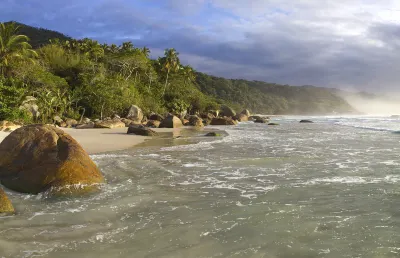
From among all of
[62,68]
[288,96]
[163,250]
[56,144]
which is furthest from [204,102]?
[288,96]

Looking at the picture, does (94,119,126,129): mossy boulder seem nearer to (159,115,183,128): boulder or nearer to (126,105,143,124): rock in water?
(159,115,183,128): boulder

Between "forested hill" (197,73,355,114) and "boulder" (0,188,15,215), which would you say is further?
"forested hill" (197,73,355,114)

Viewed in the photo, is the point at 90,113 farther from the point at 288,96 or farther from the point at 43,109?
the point at 288,96

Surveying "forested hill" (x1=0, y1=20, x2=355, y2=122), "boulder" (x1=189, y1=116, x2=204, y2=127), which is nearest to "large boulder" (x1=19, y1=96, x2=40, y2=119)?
"forested hill" (x1=0, y1=20, x2=355, y2=122)

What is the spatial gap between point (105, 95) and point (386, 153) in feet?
91.1

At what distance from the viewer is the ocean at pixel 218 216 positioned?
3904 mm

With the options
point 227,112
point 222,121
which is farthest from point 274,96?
point 222,121

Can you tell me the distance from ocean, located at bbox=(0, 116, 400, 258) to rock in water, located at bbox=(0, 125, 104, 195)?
1.15 ft

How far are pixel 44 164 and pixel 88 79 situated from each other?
31.8 m

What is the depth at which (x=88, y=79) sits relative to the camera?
36.7 m

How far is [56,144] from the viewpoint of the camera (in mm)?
7434

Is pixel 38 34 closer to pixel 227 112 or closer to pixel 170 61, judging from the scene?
pixel 170 61

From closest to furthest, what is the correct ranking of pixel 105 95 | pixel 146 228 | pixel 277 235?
pixel 277 235, pixel 146 228, pixel 105 95

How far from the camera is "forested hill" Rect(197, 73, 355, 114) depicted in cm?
11581
